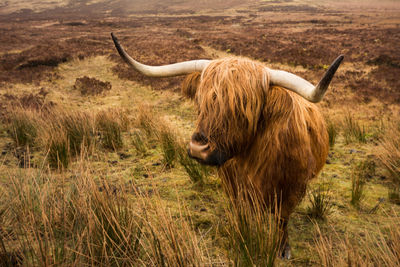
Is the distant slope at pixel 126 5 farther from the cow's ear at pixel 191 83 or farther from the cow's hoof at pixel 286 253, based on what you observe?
the cow's hoof at pixel 286 253

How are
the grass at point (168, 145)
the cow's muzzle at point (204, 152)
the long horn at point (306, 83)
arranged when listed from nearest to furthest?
the long horn at point (306, 83) → the cow's muzzle at point (204, 152) → the grass at point (168, 145)

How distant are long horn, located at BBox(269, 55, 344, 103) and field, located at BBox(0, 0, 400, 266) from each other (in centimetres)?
83

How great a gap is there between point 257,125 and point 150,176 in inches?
36.5

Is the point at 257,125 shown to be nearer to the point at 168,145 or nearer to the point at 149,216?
the point at 149,216

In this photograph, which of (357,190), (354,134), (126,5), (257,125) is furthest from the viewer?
(126,5)

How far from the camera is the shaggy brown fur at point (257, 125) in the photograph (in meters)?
1.80

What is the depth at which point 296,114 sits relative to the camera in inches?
79.6

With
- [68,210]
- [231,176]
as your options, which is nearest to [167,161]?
[231,176]

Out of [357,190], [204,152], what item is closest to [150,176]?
[204,152]

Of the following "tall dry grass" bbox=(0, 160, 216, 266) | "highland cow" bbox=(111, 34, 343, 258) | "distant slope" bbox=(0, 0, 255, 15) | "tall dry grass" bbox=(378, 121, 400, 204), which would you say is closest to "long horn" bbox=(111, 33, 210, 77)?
"highland cow" bbox=(111, 34, 343, 258)

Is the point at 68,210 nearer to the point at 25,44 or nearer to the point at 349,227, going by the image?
the point at 349,227

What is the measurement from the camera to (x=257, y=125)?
2.00 m

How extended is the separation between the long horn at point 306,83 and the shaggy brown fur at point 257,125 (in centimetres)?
7

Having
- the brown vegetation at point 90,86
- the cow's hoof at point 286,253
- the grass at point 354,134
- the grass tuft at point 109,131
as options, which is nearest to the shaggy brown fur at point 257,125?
the cow's hoof at point 286,253
